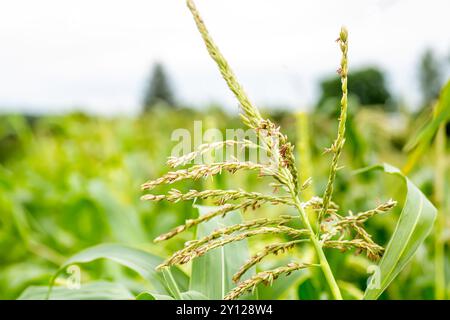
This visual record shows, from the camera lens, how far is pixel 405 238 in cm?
75

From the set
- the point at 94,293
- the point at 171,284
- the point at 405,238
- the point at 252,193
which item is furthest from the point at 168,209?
the point at 252,193

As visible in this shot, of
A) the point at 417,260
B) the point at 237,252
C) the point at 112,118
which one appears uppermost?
the point at 112,118

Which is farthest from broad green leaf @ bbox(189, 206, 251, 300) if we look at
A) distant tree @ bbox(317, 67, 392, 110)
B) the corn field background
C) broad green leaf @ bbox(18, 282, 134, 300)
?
distant tree @ bbox(317, 67, 392, 110)

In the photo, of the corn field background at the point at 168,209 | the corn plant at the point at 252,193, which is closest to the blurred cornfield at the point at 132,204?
the corn field background at the point at 168,209

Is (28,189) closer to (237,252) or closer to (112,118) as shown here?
(112,118)

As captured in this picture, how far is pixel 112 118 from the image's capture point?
16.3ft

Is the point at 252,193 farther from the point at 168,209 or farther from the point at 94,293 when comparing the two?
the point at 168,209

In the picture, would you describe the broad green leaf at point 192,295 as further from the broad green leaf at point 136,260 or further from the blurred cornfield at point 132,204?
the blurred cornfield at point 132,204

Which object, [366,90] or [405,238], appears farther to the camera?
[366,90]

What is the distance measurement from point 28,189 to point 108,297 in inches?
99.5

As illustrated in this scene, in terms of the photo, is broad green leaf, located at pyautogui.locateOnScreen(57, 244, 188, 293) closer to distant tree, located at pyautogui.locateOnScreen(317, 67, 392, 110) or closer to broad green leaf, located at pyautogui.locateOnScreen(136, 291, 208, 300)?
broad green leaf, located at pyautogui.locateOnScreen(136, 291, 208, 300)

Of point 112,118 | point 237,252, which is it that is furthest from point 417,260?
point 112,118

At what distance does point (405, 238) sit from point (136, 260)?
0.40 metres
